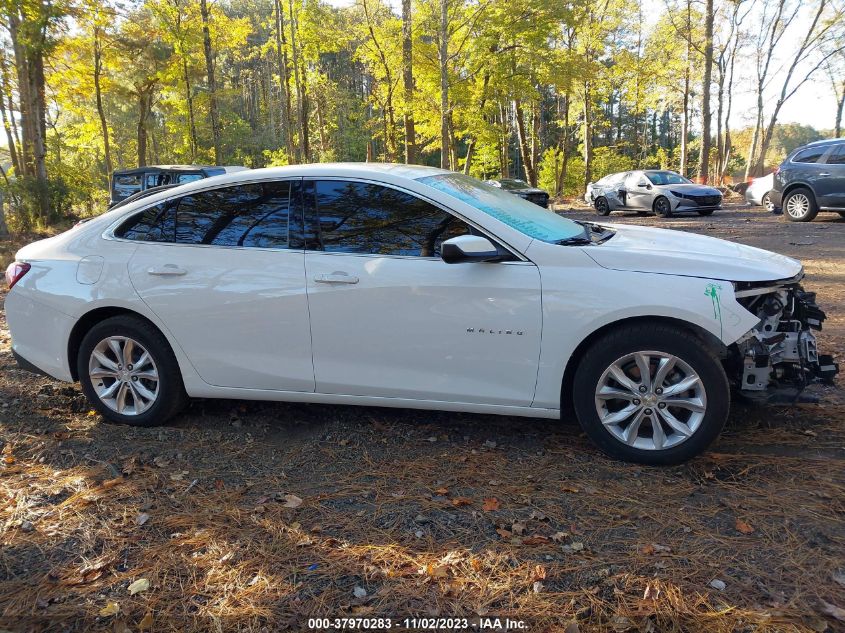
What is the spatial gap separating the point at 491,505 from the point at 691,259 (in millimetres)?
1685

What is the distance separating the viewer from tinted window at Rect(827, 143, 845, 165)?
12506mm

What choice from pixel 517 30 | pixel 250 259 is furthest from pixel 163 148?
pixel 250 259

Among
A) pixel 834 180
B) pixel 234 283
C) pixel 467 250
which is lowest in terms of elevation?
pixel 234 283

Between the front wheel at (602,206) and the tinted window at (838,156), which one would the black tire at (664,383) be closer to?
the tinted window at (838,156)

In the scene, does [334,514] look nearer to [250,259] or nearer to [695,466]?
[250,259]

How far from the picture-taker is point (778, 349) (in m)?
3.26

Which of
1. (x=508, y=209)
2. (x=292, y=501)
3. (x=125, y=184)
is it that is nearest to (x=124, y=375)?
(x=292, y=501)

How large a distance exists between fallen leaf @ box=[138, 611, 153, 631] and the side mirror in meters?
2.05

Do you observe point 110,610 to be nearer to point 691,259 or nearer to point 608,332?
point 608,332

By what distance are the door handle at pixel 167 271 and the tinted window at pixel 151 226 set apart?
199 millimetres

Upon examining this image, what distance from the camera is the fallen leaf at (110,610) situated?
228 centimetres

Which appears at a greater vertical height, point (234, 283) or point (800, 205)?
point (800, 205)

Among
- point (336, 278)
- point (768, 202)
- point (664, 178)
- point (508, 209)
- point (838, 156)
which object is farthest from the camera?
point (664, 178)

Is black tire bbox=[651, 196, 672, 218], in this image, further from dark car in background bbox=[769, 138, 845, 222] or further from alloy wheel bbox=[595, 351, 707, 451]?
alloy wheel bbox=[595, 351, 707, 451]
